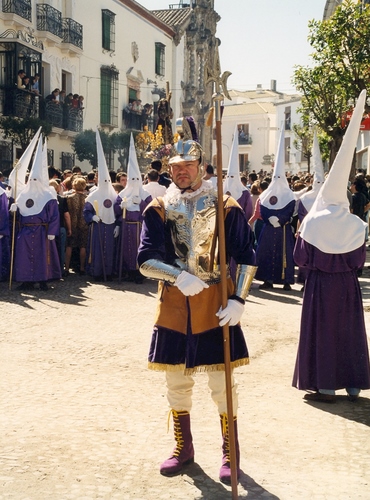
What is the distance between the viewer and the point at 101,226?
12062mm

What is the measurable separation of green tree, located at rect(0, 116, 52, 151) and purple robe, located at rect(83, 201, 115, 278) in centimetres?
991

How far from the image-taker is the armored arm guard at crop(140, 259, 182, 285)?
13.3 feet

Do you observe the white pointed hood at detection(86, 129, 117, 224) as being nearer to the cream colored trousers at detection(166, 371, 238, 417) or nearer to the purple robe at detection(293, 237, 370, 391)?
A: the purple robe at detection(293, 237, 370, 391)

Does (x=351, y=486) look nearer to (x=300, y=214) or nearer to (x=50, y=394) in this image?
(x=50, y=394)

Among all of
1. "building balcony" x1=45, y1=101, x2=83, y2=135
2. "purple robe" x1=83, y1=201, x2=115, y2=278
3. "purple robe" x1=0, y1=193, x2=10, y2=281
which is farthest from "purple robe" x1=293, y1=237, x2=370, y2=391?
"building balcony" x1=45, y1=101, x2=83, y2=135

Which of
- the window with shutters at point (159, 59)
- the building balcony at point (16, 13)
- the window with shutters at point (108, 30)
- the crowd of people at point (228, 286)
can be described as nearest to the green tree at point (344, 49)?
the crowd of people at point (228, 286)

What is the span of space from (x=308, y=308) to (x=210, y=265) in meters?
1.69

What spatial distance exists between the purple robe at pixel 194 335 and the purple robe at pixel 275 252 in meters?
7.08

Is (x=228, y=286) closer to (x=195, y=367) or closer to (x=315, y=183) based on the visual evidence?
(x=195, y=367)

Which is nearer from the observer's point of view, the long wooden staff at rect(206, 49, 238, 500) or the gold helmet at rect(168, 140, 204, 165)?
the long wooden staff at rect(206, 49, 238, 500)

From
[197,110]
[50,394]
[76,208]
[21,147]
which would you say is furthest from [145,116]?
[50,394]

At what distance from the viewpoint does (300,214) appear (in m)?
10.8

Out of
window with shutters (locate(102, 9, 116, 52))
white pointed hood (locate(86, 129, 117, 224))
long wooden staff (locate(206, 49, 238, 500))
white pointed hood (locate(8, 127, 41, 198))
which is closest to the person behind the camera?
long wooden staff (locate(206, 49, 238, 500))

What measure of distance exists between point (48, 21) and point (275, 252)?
16452 millimetres
